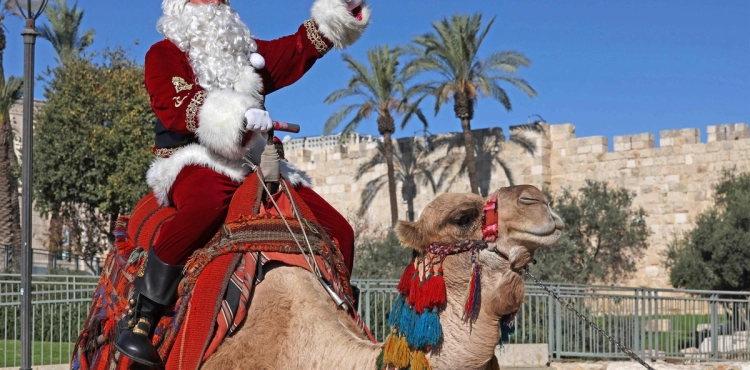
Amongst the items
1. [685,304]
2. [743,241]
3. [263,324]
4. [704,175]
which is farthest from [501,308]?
[704,175]

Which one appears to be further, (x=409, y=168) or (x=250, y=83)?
(x=409, y=168)

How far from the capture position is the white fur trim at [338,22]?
17.2 feet

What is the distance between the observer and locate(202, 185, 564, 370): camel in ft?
11.2

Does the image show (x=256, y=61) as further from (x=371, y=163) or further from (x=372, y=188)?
(x=372, y=188)

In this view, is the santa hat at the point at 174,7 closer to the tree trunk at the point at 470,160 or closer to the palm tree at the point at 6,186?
the palm tree at the point at 6,186

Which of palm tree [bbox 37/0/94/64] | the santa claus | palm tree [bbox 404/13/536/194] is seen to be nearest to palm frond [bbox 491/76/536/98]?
palm tree [bbox 404/13/536/194]

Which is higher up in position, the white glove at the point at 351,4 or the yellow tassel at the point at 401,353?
the white glove at the point at 351,4

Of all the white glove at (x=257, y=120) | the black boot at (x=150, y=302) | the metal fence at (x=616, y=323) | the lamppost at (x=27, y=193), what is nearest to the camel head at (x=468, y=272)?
the white glove at (x=257, y=120)

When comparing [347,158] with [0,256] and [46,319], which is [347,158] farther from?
[46,319]

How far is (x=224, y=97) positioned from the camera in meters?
4.55

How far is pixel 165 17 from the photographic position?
17.0ft

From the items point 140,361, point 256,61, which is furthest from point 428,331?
point 256,61

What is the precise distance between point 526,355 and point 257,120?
10.7 metres

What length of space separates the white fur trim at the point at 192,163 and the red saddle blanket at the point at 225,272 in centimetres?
15
